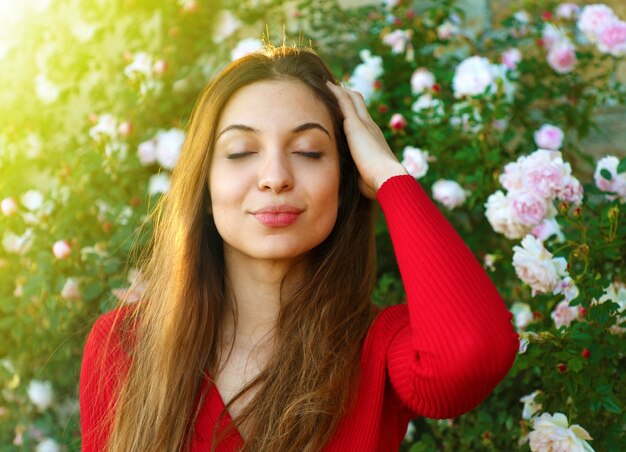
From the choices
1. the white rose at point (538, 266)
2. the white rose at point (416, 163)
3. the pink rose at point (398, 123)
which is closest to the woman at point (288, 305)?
the white rose at point (538, 266)

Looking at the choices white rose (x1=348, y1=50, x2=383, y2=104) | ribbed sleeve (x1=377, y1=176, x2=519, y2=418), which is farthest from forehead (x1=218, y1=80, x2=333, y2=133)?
white rose (x1=348, y1=50, x2=383, y2=104)

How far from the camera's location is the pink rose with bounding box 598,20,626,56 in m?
2.86

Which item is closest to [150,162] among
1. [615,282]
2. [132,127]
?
[132,127]

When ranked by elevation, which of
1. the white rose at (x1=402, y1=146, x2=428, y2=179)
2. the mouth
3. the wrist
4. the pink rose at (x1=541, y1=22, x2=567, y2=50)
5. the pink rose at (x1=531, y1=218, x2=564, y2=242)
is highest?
the mouth

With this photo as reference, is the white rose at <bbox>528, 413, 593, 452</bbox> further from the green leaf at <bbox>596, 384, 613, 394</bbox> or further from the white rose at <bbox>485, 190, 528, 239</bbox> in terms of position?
the white rose at <bbox>485, 190, 528, 239</bbox>

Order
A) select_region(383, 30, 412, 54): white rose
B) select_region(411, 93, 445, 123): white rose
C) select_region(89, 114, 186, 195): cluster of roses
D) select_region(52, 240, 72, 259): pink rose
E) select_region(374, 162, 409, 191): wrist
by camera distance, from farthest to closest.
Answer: select_region(383, 30, 412, 54): white rose → select_region(89, 114, 186, 195): cluster of roses → select_region(52, 240, 72, 259): pink rose → select_region(411, 93, 445, 123): white rose → select_region(374, 162, 409, 191): wrist

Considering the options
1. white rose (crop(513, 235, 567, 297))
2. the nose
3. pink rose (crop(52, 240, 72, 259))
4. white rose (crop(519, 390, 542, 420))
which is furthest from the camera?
pink rose (crop(52, 240, 72, 259))

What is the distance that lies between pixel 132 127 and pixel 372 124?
1658 mm

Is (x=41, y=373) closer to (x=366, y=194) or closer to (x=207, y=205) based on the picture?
(x=207, y=205)

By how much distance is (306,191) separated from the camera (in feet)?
6.05

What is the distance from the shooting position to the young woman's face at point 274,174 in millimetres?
1824

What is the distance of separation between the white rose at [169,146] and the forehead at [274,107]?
1289 millimetres

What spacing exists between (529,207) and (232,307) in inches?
34.5

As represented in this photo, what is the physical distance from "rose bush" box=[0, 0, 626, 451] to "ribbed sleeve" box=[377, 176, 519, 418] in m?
0.45
